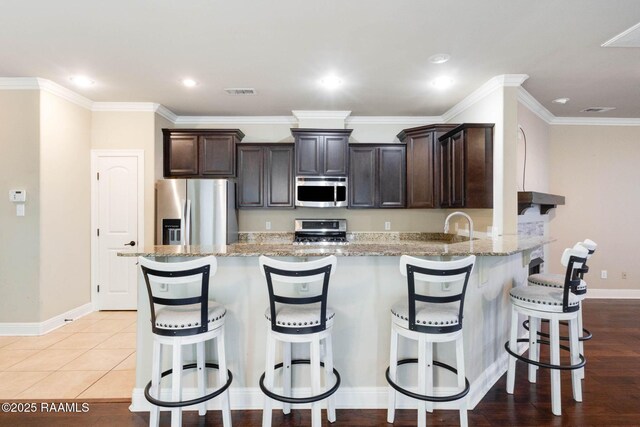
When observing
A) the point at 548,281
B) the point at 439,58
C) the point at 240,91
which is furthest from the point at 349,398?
the point at 240,91

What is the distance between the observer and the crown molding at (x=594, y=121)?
4.55 m

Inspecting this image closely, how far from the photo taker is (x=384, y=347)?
83.7 inches

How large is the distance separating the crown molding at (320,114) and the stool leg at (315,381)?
3.33 m

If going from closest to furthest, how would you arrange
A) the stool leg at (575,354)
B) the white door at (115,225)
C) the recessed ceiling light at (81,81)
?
the stool leg at (575,354) < the recessed ceiling light at (81,81) < the white door at (115,225)

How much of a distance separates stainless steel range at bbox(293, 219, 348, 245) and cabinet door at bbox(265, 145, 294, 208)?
385 millimetres

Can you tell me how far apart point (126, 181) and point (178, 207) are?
0.86 meters

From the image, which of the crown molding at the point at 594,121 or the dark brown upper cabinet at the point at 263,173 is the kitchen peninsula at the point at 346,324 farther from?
the crown molding at the point at 594,121

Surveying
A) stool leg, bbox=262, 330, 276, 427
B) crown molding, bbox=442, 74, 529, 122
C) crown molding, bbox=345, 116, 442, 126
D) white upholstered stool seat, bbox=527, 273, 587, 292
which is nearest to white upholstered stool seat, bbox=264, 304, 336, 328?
stool leg, bbox=262, 330, 276, 427

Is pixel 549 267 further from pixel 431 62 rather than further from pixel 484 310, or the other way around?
pixel 431 62

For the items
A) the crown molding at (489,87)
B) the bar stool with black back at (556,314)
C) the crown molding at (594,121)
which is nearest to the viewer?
the bar stool with black back at (556,314)

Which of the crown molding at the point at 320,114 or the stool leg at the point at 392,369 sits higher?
the crown molding at the point at 320,114

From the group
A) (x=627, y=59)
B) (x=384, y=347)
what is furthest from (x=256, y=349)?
(x=627, y=59)

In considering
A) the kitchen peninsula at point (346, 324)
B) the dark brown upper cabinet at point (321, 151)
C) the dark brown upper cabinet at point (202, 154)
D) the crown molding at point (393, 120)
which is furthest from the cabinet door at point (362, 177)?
the kitchen peninsula at point (346, 324)

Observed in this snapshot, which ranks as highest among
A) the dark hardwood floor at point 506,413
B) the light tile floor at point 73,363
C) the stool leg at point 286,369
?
the stool leg at point 286,369
